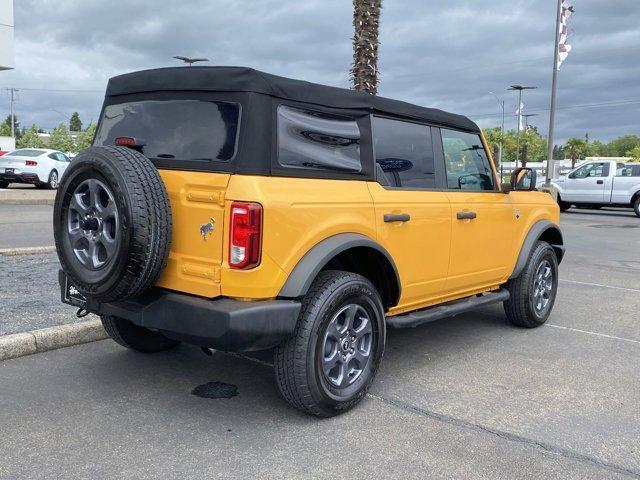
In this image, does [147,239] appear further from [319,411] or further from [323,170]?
[319,411]

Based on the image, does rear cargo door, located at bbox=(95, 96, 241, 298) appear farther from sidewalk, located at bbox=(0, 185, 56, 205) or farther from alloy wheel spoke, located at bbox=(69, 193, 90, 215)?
sidewalk, located at bbox=(0, 185, 56, 205)

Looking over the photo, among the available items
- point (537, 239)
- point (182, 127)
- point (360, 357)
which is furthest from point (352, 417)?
point (537, 239)

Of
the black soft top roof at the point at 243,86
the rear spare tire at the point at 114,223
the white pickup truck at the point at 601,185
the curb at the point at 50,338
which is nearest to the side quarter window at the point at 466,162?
the black soft top roof at the point at 243,86

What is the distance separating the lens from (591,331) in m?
5.89

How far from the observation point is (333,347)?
3.69 meters

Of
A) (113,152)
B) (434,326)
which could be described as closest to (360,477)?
(113,152)

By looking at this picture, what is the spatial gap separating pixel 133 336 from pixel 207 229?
167cm

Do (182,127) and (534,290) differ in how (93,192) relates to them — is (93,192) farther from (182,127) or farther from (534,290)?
→ (534,290)

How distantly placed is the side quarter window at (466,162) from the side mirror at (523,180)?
0.28 metres

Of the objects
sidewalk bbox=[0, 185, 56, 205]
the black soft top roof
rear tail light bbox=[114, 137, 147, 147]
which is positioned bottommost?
sidewalk bbox=[0, 185, 56, 205]

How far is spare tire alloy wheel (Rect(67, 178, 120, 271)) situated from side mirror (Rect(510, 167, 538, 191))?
353cm

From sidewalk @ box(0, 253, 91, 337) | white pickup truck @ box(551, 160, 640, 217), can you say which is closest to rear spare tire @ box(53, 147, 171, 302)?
sidewalk @ box(0, 253, 91, 337)

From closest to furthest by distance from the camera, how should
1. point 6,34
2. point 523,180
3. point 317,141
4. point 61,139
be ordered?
point 317,141 < point 523,180 < point 6,34 < point 61,139

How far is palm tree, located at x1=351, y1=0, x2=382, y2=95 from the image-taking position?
10.7 meters
